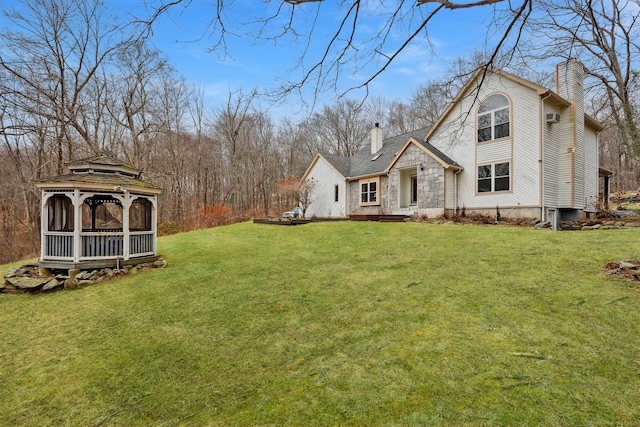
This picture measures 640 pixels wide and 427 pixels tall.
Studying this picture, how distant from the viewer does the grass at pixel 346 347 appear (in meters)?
2.28

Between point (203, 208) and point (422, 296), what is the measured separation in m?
19.7

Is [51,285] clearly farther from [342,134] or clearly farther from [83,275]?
[342,134]

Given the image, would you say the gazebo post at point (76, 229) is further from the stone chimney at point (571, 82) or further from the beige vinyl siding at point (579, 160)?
the stone chimney at point (571, 82)

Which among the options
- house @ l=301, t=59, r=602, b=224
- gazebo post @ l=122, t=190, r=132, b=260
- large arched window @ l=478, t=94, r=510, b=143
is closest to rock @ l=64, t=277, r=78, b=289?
gazebo post @ l=122, t=190, r=132, b=260

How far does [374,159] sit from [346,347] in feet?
52.8

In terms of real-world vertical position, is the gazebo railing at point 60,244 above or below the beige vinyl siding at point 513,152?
below

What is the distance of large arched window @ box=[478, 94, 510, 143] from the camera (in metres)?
11.9

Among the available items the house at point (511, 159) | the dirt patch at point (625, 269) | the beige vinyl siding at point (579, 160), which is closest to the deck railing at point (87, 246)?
the dirt patch at point (625, 269)

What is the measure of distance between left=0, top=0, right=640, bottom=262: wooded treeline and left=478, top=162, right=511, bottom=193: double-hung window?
11.3 feet

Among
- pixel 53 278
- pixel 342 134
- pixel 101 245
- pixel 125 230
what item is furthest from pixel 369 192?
pixel 53 278

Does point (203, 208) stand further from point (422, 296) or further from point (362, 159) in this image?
point (422, 296)

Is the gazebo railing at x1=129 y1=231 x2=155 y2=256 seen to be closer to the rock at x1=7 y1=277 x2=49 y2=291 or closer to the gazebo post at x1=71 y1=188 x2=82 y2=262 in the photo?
the gazebo post at x1=71 y1=188 x2=82 y2=262

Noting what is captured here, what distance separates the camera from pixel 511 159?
1158cm

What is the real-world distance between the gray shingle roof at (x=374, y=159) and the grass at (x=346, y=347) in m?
10.9
